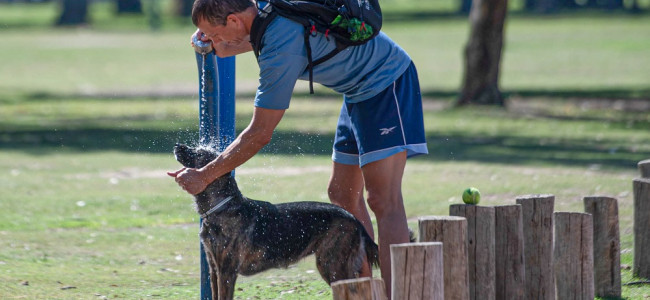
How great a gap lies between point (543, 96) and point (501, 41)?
3.19 metres

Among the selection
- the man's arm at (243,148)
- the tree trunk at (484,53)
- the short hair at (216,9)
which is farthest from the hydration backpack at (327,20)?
the tree trunk at (484,53)

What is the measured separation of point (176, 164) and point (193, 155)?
7.11 meters

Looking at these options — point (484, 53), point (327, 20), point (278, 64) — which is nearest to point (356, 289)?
point (278, 64)

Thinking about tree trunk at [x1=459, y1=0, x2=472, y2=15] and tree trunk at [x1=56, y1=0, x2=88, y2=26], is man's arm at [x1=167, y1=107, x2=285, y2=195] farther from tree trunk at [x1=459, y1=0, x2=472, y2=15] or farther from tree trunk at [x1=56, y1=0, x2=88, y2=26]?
tree trunk at [x1=459, y1=0, x2=472, y2=15]

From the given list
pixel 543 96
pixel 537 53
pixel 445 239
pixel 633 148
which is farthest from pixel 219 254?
pixel 537 53

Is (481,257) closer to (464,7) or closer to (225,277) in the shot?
(225,277)

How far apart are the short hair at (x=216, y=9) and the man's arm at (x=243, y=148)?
487 millimetres

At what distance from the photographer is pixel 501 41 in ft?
63.3

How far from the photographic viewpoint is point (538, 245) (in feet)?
18.9

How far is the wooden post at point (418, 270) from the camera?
450cm

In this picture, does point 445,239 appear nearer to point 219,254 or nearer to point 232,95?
point 219,254

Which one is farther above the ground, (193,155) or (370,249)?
(193,155)

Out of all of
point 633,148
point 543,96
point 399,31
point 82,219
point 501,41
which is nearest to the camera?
point 82,219

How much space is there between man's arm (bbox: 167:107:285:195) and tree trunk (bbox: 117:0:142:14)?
56535mm
